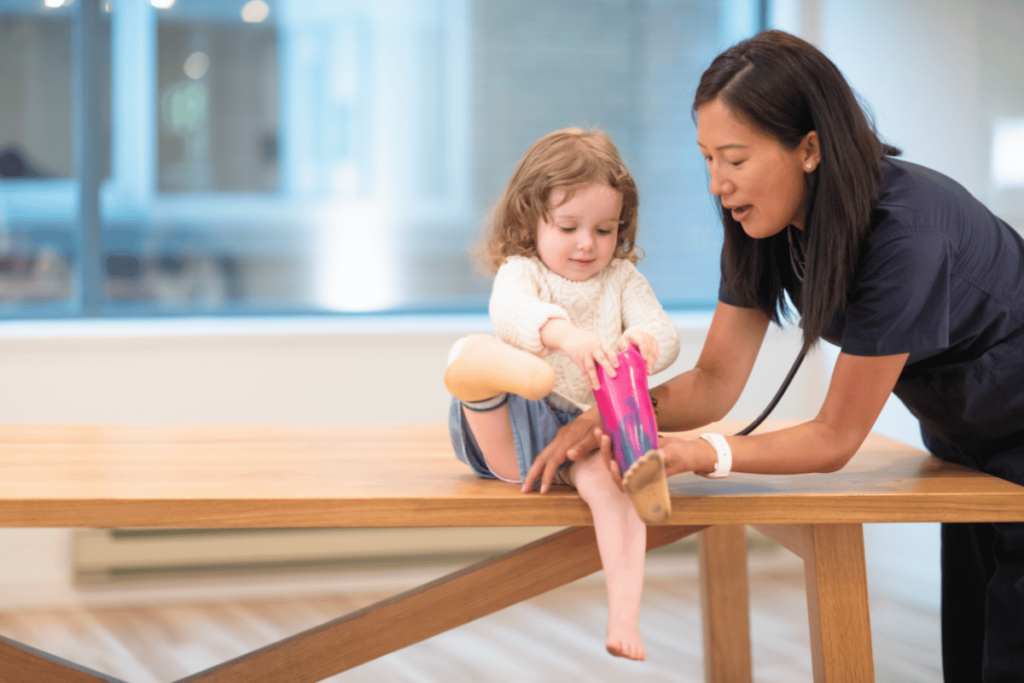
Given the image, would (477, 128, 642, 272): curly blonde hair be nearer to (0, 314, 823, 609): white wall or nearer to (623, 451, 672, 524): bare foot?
(623, 451, 672, 524): bare foot

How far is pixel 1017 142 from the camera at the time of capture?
88.0 inches

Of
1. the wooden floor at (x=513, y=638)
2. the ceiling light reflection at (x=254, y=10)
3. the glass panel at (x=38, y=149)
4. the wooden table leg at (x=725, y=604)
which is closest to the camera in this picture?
the wooden table leg at (x=725, y=604)

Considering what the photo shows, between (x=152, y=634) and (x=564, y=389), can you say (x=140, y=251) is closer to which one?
(x=152, y=634)

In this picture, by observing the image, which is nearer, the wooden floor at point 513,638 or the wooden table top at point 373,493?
the wooden table top at point 373,493

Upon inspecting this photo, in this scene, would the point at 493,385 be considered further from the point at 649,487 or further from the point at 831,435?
the point at 831,435

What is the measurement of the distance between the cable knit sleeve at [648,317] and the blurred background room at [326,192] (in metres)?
1.23

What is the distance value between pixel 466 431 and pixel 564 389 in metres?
0.16

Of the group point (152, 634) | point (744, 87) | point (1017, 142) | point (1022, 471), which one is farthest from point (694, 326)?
point (152, 634)

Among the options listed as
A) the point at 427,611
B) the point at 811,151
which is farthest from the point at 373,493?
the point at 811,151

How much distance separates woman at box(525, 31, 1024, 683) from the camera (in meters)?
1.15

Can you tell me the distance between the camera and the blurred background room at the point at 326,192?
7.77 ft

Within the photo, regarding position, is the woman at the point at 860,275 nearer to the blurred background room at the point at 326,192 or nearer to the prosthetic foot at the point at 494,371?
the prosthetic foot at the point at 494,371

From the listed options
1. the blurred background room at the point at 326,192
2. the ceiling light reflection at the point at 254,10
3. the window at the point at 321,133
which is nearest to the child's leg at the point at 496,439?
the blurred background room at the point at 326,192

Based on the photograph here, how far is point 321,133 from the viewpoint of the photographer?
288cm
